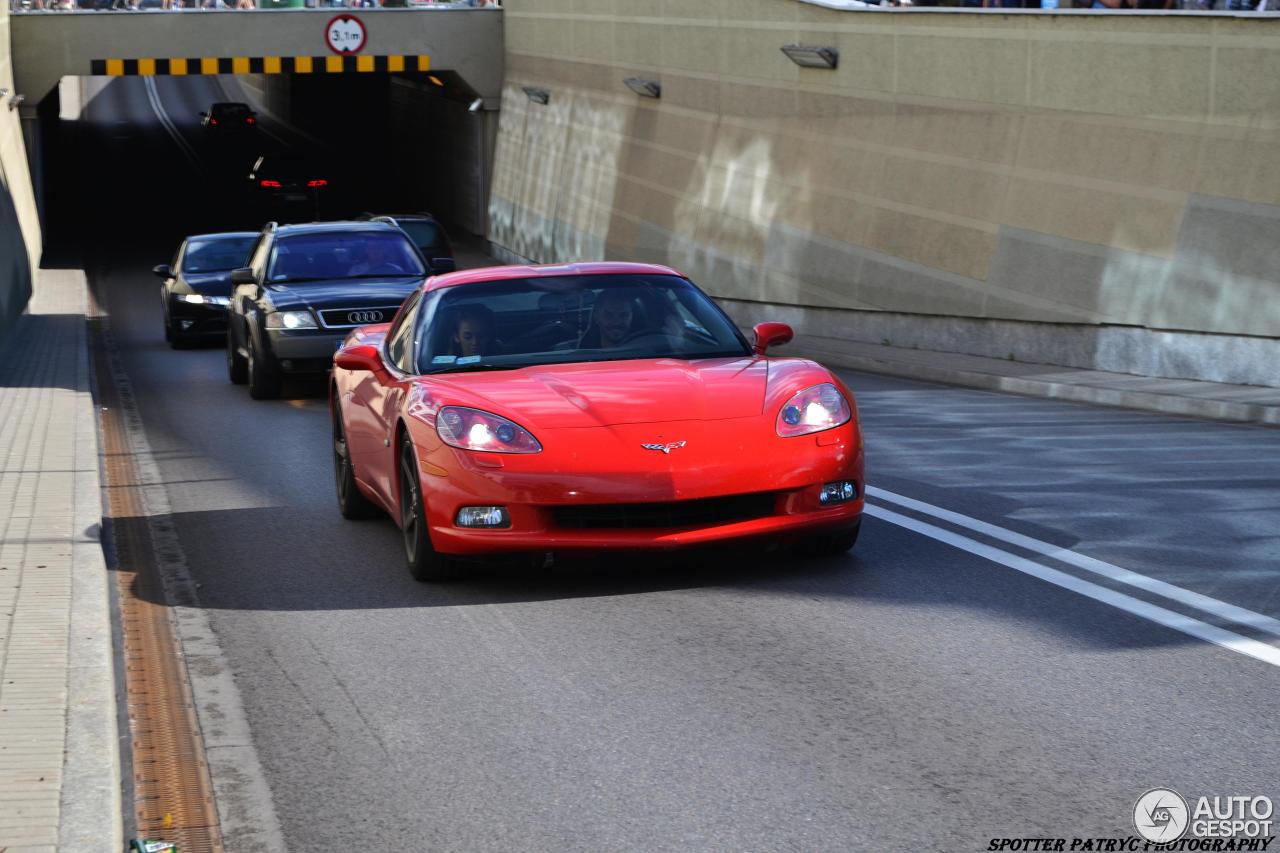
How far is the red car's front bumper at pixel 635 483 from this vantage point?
7703 mm

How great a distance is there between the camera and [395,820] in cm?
499

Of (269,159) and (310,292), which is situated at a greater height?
(310,292)

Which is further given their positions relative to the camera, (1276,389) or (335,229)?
(335,229)

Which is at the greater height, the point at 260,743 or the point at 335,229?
the point at 260,743

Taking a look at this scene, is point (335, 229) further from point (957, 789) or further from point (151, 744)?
point (957, 789)

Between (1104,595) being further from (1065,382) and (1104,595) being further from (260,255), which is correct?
(260,255)

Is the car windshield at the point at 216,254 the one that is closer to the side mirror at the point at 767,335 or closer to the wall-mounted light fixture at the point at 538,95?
the wall-mounted light fixture at the point at 538,95

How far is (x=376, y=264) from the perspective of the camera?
60.5 feet

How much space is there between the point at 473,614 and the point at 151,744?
1.94m

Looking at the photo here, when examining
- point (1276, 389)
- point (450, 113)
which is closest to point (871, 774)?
point (1276, 389)

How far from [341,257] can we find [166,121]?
65056 mm

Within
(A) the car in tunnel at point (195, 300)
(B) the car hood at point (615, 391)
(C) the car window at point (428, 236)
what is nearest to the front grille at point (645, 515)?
(B) the car hood at point (615, 391)

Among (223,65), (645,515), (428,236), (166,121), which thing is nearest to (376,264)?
(645,515)

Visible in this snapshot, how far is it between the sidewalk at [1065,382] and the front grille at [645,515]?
25.2 ft
